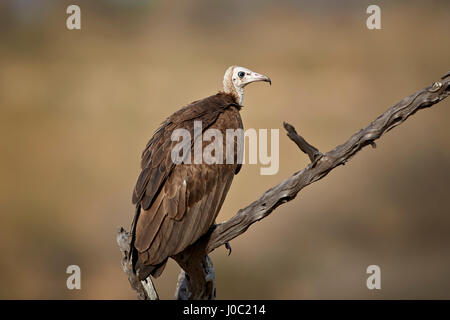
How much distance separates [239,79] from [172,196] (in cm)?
149

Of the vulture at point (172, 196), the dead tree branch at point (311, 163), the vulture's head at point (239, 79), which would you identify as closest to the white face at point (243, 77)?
the vulture's head at point (239, 79)

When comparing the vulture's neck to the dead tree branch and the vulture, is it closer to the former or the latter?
the vulture

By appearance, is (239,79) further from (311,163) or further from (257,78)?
(311,163)

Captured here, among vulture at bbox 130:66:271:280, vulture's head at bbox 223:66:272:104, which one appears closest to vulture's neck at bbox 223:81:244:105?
vulture's head at bbox 223:66:272:104

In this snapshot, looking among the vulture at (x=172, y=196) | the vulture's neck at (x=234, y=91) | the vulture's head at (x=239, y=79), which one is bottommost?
the vulture at (x=172, y=196)

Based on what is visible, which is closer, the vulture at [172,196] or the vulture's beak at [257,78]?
the vulture at [172,196]

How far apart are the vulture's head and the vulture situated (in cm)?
66

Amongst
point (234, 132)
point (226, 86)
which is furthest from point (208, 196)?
point (226, 86)

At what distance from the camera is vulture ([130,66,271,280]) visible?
12.2 ft

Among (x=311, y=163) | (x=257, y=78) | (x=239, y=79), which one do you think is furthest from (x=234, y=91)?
(x=311, y=163)

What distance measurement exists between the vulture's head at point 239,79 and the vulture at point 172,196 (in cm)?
66

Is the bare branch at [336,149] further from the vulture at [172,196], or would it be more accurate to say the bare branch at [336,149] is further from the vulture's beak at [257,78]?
the vulture's beak at [257,78]

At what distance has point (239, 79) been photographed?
4793mm

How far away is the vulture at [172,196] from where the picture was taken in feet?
12.2
